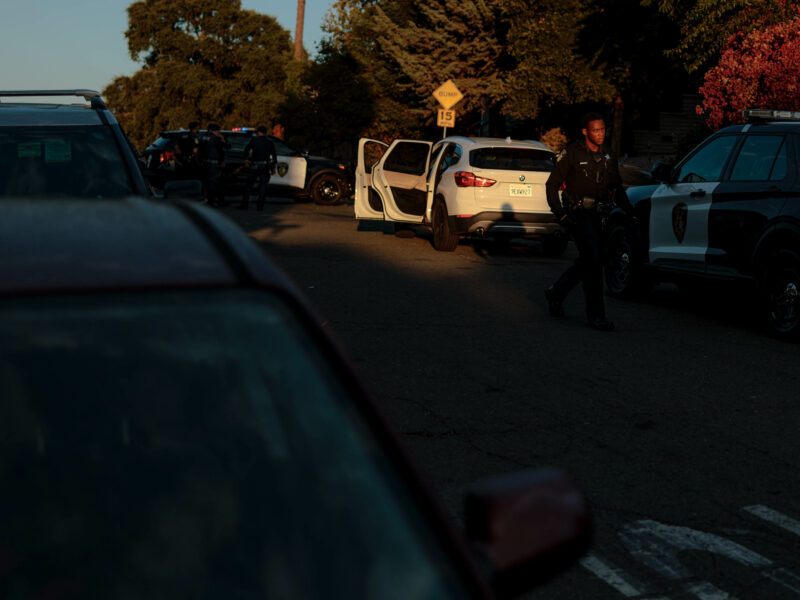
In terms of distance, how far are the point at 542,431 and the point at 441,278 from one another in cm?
742

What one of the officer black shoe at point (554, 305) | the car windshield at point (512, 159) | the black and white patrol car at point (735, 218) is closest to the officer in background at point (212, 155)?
the car windshield at point (512, 159)

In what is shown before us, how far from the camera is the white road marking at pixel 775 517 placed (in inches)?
196

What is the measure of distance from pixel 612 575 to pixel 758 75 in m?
19.1

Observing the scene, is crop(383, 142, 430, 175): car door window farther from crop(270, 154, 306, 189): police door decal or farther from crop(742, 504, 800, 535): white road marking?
crop(742, 504, 800, 535): white road marking

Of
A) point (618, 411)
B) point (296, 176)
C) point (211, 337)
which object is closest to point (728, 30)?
point (296, 176)

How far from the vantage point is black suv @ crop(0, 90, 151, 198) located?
6598mm

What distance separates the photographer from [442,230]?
17312mm

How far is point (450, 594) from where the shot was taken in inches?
71.2

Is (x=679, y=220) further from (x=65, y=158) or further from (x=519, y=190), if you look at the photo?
(x=65, y=158)

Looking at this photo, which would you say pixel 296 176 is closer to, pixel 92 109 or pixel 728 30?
pixel 728 30

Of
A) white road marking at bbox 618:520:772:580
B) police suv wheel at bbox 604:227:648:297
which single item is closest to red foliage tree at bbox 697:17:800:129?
police suv wheel at bbox 604:227:648:297

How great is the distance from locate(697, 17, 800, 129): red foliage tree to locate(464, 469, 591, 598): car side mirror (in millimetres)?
20510

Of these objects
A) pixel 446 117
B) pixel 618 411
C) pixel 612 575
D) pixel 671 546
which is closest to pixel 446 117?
pixel 446 117

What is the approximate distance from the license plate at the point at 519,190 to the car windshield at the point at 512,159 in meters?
0.27
